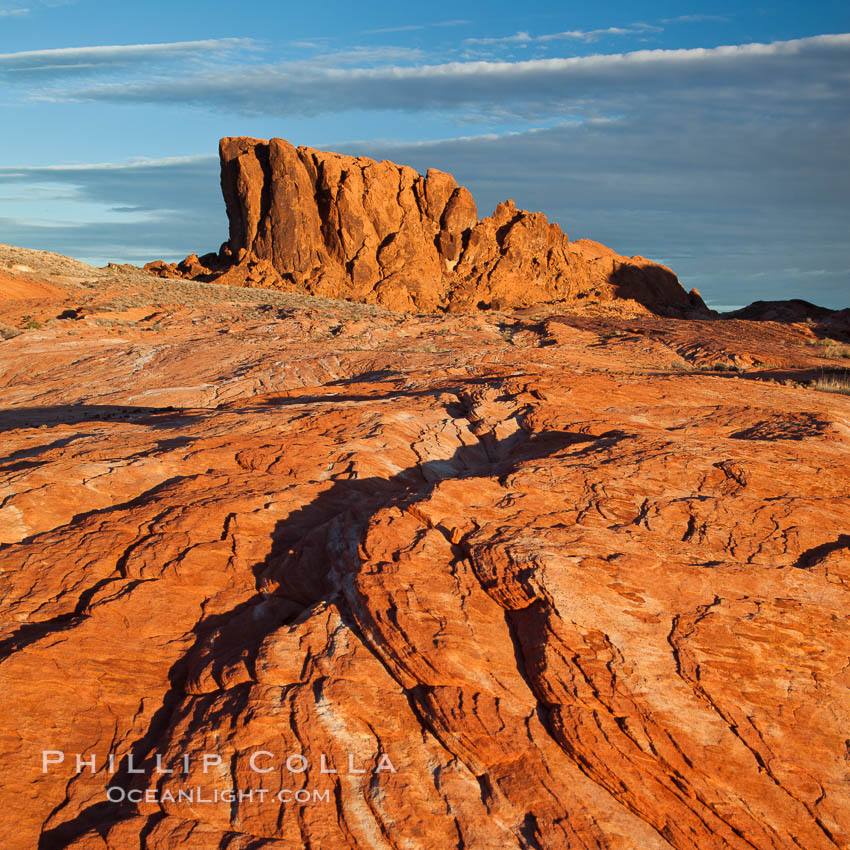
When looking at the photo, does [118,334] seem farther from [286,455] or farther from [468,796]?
[468,796]

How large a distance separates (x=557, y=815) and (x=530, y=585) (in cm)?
144

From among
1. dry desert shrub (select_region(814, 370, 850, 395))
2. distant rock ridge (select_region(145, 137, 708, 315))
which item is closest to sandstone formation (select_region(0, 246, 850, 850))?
dry desert shrub (select_region(814, 370, 850, 395))

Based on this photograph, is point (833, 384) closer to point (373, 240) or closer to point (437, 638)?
point (437, 638)

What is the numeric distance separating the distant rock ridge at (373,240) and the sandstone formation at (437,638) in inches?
1959

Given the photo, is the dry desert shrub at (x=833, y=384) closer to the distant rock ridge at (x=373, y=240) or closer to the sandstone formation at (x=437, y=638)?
the sandstone formation at (x=437, y=638)

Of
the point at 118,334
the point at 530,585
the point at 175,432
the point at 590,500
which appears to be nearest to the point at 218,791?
the point at 530,585

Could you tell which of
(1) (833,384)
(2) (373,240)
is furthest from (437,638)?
→ (2) (373,240)

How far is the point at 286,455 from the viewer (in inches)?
304

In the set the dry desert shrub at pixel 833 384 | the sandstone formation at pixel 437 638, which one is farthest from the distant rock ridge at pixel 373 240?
the sandstone formation at pixel 437 638

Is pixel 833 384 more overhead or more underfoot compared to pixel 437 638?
more overhead

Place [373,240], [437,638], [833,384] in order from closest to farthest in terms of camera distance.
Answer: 1. [437,638]
2. [833,384]
3. [373,240]

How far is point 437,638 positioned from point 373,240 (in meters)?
57.2

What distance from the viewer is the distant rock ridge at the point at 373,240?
5738cm

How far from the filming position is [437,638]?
15.3 feet
